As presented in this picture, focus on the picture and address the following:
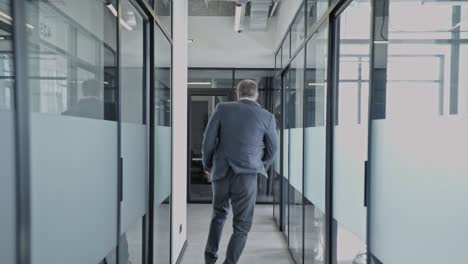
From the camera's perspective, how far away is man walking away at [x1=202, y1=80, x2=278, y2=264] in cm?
311

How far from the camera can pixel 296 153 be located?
3.99 m

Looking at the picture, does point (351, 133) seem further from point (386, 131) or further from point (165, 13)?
point (165, 13)

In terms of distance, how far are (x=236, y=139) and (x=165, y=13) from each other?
3.81 ft

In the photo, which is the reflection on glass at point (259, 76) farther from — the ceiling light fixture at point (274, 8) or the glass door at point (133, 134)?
the glass door at point (133, 134)

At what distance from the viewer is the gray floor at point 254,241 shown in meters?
3.93

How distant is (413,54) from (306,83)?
2015 mm

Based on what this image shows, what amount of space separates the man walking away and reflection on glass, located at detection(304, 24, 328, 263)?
335 mm

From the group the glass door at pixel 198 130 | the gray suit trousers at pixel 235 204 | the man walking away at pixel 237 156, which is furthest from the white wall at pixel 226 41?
the gray suit trousers at pixel 235 204

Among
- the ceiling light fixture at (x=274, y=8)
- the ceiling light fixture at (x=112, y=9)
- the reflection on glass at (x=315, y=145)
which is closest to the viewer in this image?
the ceiling light fixture at (x=112, y=9)

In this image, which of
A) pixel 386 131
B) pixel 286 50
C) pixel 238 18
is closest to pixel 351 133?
pixel 386 131

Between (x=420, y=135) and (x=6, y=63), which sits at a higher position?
(x=6, y=63)

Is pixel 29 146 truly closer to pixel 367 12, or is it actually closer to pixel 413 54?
pixel 413 54

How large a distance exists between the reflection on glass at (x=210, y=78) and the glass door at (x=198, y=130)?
123mm

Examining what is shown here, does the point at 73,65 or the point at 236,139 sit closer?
the point at 73,65
